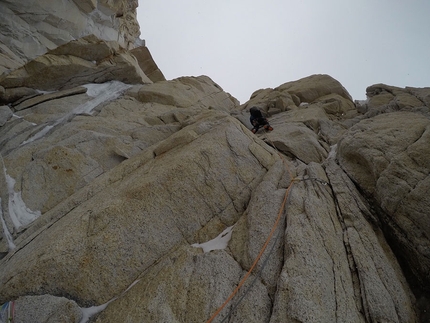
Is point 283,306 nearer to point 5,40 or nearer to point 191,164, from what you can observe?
point 191,164

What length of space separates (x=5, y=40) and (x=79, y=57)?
10.1 metres

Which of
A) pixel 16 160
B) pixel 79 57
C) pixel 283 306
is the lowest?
pixel 283 306

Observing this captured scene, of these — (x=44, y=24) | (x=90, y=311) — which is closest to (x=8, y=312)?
(x=90, y=311)

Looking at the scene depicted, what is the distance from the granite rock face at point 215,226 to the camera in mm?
5898

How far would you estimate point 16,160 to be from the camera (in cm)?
1152

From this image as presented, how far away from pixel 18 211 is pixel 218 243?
29.0ft

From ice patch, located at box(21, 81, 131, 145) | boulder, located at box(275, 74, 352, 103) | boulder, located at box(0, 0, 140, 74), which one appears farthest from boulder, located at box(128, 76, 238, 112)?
boulder, located at box(275, 74, 352, 103)

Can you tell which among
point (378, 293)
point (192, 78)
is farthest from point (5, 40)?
point (378, 293)

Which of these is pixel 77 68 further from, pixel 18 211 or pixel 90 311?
pixel 90 311

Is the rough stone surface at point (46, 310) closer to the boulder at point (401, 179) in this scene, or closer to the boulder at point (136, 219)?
the boulder at point (136, 219)

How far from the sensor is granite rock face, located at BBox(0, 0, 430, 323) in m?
5.90

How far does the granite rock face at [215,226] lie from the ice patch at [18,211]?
0.18 ft

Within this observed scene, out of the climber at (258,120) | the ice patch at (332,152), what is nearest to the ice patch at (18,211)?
the climber at (258,120)

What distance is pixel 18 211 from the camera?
9.78 meters
